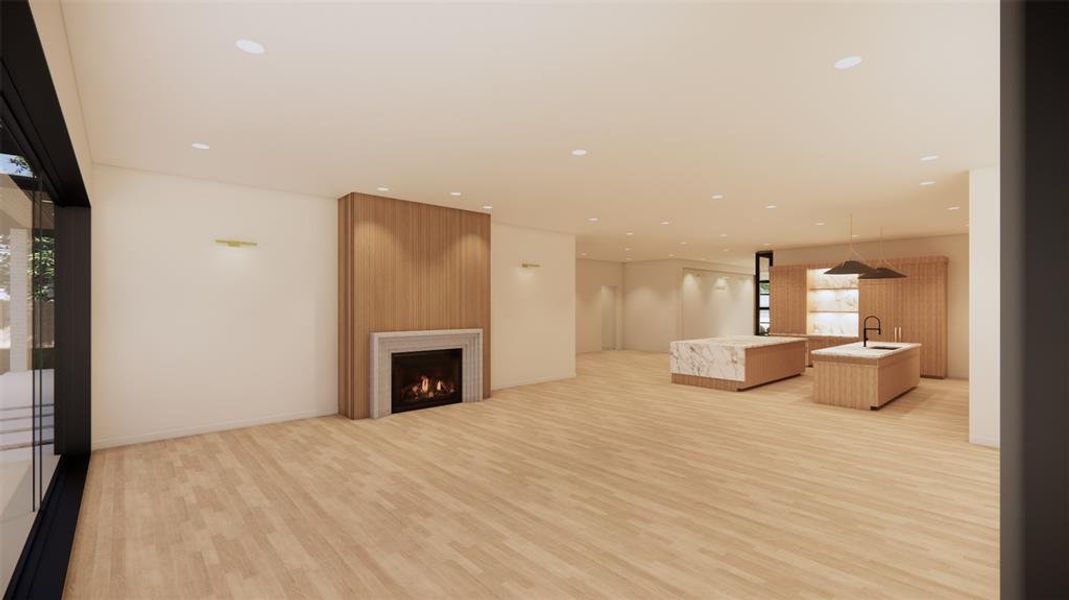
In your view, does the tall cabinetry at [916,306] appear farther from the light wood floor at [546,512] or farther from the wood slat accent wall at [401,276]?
the wood slat accent wall at [401,276]

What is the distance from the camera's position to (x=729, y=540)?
307cm

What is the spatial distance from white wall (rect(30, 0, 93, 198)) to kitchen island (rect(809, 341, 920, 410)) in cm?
825

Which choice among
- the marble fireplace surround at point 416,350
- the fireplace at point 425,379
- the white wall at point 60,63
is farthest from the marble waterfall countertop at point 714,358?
the white wall at point 60,63

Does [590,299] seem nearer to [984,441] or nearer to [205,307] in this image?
[984,441]

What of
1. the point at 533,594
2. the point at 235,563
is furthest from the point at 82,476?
the point at 533,594

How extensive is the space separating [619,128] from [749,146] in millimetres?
1321

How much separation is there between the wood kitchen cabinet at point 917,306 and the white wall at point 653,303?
16.1 ft

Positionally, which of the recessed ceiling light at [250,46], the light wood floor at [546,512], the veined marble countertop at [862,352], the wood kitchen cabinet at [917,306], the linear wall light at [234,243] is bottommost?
the light wood floor at [546,512]

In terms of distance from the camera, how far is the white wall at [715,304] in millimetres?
15352

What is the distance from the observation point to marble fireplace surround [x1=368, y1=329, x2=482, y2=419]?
6.34 metres

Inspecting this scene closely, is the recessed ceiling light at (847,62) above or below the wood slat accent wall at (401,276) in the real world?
above

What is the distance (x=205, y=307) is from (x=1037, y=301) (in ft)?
21.5

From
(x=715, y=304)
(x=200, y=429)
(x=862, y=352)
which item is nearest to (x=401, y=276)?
(x=200, y=429)

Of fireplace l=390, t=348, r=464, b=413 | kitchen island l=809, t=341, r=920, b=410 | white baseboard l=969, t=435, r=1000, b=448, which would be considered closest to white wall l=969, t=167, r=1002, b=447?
white baseboard l=969, t=435, r=1000, b=448
